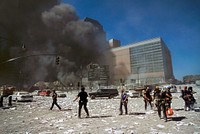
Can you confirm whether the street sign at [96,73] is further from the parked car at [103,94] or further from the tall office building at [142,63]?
the parked car at [103,94]

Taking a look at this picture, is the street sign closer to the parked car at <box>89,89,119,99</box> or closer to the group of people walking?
the parked car at <box>89,89,119,99</box>

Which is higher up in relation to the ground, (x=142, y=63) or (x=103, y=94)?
(x=142, y=63)

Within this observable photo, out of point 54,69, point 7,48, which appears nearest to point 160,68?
point 54,69

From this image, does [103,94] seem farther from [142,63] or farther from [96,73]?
[142,63]

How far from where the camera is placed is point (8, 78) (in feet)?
294

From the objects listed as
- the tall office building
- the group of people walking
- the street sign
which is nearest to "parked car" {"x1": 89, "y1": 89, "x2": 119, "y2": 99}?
the group of people walking

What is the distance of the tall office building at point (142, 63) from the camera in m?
92.6

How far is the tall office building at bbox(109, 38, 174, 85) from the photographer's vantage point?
92625 mm

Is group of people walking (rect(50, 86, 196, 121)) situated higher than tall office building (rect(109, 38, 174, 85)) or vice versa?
tall office building (rect(109, 38, 174, 85))

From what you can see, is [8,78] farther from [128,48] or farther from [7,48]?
[128,48]

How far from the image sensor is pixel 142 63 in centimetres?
10031

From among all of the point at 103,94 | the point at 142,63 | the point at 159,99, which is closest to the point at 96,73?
the point at 103,94

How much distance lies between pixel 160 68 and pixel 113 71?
3192 cm

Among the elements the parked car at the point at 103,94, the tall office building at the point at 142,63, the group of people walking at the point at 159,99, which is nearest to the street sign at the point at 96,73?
the tall office building at the point at 142,63
